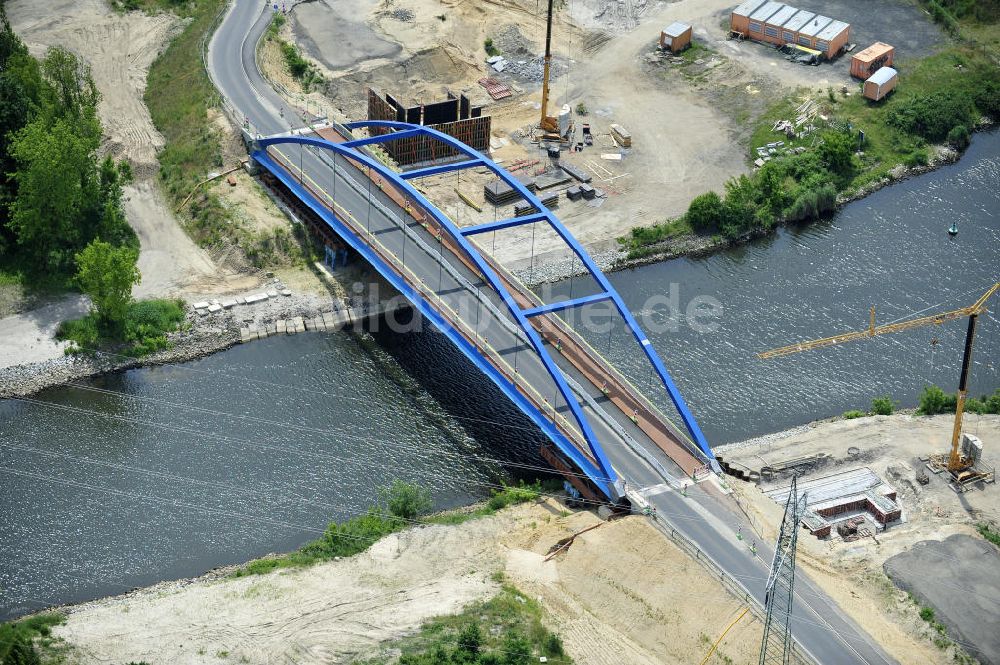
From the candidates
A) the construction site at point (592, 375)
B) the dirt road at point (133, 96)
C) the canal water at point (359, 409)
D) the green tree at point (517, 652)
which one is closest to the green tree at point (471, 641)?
the construction site at point (592, 375)

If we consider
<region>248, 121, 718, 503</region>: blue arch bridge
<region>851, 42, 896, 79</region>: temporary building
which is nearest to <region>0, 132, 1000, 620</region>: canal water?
<region>248, 121, 718, 503</region>: blue arch bridge

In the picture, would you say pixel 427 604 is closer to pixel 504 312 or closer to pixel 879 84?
pixel 504 312

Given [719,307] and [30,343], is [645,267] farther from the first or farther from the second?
[30,343]

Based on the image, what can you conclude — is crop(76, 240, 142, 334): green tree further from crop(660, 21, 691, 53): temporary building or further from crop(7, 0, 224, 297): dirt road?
crop(660, 21, 691, 53): temporary building

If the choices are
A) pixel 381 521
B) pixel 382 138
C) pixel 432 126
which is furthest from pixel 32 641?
pixel 432 126

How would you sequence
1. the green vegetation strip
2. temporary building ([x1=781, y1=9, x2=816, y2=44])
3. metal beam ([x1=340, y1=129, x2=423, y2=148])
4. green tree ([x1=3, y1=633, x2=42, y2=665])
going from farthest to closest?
temporary building ([x1=781, y1=9, x2=816, y2=44])
metal beam ([x1=340, y1=129, x2=423, y2=148])
the green vegetation strip
green tree ([x1=3, y1=633, x2=42, y2=665])

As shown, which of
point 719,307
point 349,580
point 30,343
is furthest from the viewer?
point 719,307

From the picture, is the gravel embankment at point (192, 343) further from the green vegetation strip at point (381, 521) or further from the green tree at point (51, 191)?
the green vegetation strip at point (381, 521)

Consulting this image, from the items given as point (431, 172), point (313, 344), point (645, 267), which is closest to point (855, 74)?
point (645, 267)
